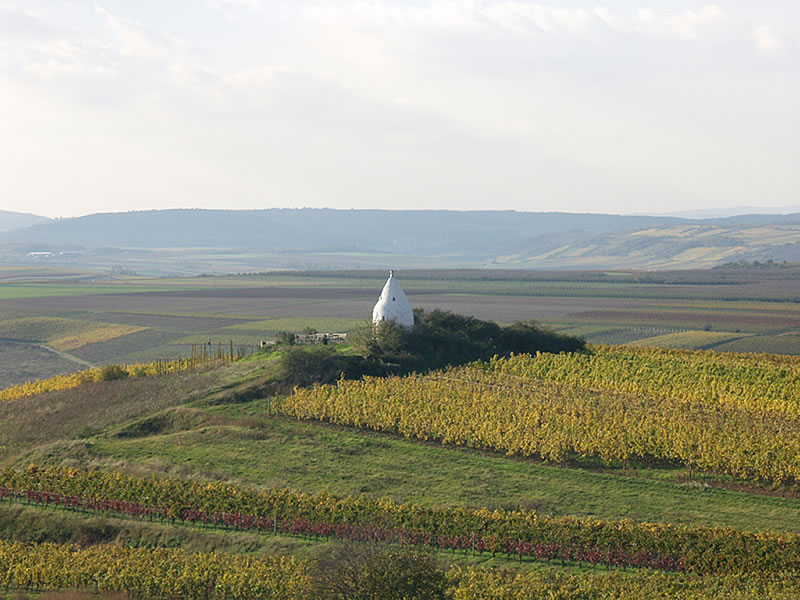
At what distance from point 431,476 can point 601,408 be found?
12059mm

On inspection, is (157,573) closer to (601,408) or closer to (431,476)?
(431,476)

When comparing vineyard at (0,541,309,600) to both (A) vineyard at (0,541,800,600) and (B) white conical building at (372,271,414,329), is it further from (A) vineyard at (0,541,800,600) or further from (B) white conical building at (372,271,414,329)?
(B) white conical building at (372,271,414,329)

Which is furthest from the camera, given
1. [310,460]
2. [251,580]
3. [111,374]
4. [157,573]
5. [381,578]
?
[111,374]

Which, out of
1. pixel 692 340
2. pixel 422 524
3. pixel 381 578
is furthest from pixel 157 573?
pixel 692 340

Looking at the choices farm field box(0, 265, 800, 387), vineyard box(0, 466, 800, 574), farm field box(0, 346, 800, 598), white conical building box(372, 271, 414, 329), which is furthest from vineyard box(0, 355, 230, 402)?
vineyard box(0, 466, 800, 574)

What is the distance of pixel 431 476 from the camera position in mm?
37125

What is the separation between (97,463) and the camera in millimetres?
39812

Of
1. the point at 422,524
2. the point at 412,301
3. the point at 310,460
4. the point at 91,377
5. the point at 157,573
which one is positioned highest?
the point at 91,377

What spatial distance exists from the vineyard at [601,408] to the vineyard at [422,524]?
808 cm

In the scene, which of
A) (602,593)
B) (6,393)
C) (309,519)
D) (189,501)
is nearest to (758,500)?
(602,593)

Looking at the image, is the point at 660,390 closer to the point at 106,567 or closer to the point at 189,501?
the point at 189,501

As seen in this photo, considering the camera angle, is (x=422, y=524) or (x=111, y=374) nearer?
(x=422, y=524)

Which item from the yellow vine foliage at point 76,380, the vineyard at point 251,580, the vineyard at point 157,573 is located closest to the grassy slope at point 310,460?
the vineyard at point 251,580

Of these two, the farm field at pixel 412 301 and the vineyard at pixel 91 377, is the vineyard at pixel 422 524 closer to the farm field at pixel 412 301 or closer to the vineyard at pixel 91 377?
the vineyard at pixel 91 377
